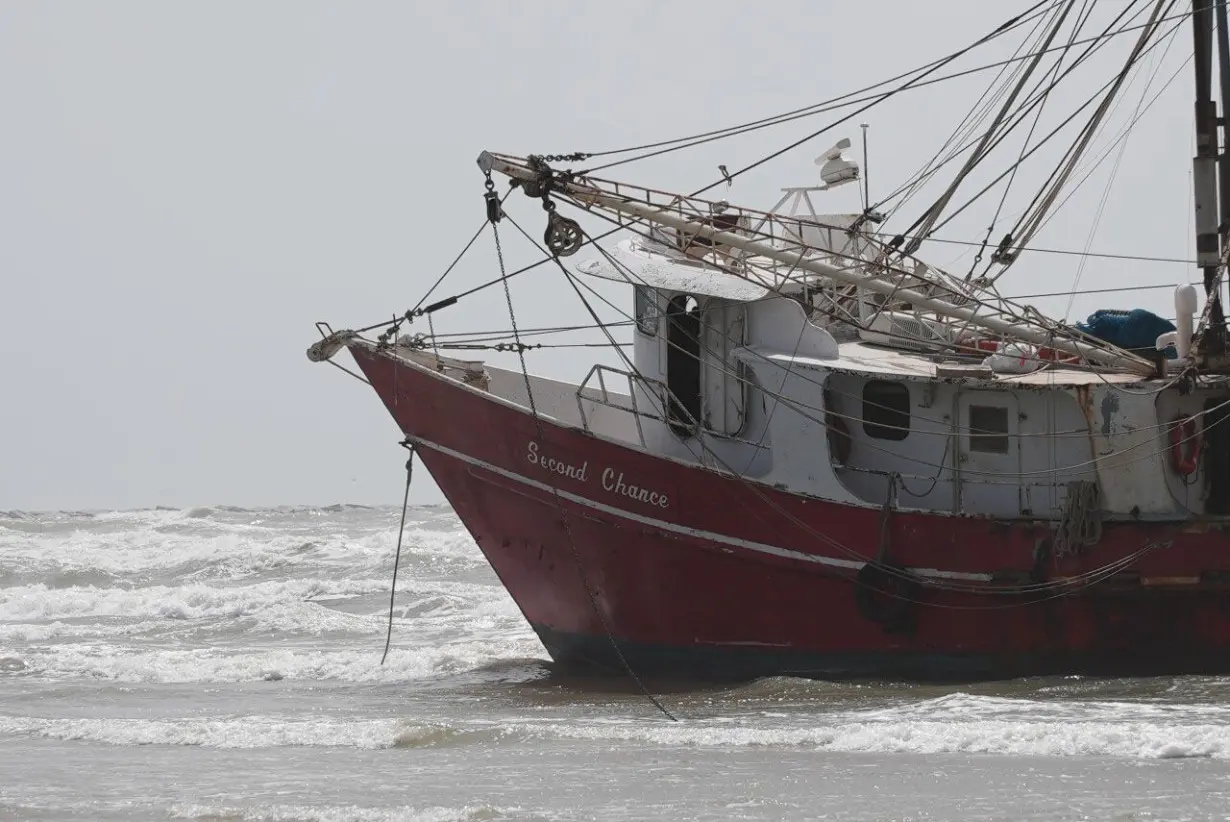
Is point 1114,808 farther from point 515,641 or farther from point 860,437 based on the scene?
point 515,641

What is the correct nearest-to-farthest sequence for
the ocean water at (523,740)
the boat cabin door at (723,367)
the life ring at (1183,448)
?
1. the ocean water at (523,740)
2. the life ring at (1183,448)
3. the boat cabin door at (723,367)

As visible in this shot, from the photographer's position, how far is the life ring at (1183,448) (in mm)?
17719

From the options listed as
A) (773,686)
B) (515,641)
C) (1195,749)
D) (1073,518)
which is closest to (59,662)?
(515,641)

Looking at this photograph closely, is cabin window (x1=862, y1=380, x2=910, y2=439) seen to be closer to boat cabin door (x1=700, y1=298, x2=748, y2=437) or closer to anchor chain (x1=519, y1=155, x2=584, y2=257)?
boat cabin door (x1=700, y1=298, x2=748, y2=437)

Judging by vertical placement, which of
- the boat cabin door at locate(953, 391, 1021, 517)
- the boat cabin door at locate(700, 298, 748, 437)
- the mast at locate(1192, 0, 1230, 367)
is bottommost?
the boat cabin door at locate(953, 391, 1021, 517)

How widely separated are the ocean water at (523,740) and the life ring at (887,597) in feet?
2.05

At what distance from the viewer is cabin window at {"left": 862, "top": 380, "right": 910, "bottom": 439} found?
59.5 feet

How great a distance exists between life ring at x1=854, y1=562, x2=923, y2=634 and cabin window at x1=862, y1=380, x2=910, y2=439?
4.76ft

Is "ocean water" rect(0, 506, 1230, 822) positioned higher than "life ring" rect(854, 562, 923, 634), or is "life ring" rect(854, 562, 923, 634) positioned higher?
"life ring" rect(854, 562, 923, 634)

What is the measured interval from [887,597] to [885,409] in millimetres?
1919

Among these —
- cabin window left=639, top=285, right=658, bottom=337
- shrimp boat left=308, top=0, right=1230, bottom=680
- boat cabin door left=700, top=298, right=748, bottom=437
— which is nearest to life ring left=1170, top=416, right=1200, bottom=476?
shrimp boat left=308, top=0, right=1230, bottom=680

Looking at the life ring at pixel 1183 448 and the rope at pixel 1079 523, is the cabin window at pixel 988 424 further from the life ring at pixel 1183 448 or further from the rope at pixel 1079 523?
the life ring at pixel 1183 448

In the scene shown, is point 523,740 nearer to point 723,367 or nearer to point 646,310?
point 723,367

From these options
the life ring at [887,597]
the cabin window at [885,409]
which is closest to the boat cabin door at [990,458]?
the cabin window at [885,409]
